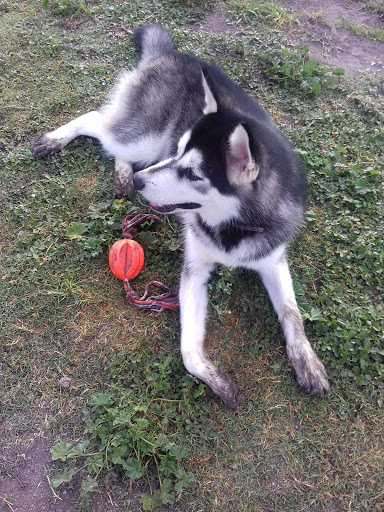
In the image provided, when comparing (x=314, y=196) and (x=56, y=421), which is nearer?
(x=56, y=421)

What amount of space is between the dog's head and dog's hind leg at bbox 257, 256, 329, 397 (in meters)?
0.71

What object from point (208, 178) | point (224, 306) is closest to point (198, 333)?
point (224, 306)

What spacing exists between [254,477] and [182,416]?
1.82ft

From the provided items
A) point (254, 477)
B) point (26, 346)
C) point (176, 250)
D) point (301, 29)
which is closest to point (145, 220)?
point (176, 250)

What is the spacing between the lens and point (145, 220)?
329 cm

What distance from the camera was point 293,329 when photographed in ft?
8.87

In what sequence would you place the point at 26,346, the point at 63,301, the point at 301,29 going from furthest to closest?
the point at 301,29 < the point at 63,301 < the point at 26,346

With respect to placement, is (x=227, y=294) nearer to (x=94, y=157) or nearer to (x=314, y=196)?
(x=314, y=196)

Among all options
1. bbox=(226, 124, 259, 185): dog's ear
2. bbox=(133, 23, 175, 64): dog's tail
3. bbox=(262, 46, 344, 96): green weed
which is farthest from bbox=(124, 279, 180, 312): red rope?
bbox=(262, 46, 344, 96): green weed

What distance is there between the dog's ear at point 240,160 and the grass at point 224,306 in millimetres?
976

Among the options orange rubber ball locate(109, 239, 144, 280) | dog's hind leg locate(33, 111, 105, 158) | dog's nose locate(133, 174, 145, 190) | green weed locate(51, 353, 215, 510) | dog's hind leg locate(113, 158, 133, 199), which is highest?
dog's nose locate(133, 174, 145, 190)

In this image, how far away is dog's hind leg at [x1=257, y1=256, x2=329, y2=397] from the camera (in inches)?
101

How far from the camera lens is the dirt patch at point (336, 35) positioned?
4.81m

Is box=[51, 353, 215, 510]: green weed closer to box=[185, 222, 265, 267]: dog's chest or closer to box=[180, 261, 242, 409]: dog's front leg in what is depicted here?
box=[180, 261, 242, 409]: dog's front leg
